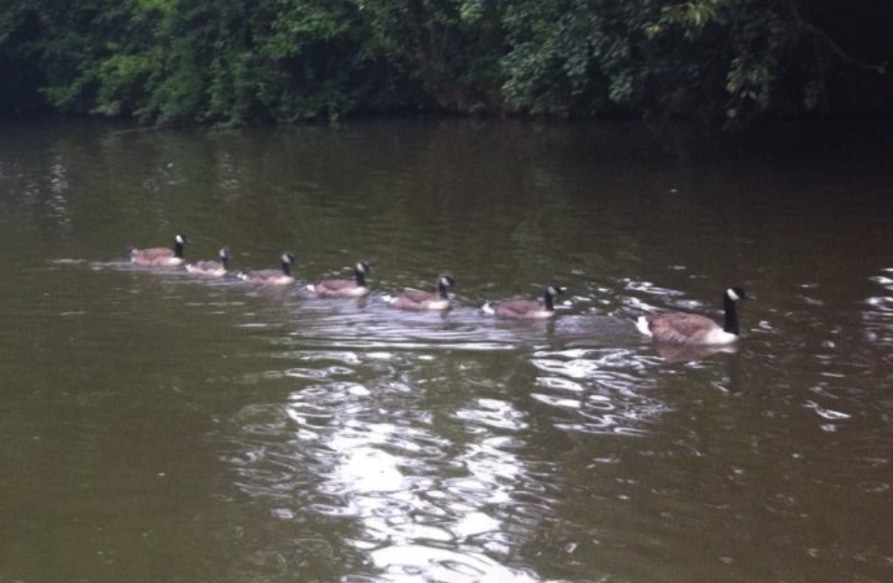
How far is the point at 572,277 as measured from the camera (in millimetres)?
15914

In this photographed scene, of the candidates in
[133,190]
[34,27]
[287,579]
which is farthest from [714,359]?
[34,27]

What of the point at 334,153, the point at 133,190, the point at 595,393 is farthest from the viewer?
the point at 334,153

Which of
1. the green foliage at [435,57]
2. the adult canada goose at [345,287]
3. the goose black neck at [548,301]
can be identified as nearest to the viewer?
the goose black neck at [548,301]

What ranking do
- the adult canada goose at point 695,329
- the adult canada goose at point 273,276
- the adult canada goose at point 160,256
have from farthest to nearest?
the adult canada goose at point 160,256, the adult canada goose at point 273,276, the adult canada goose at point 695,329

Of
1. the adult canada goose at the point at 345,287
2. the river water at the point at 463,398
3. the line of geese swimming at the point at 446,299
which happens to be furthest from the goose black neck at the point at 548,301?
the adult canada goose at the point at 345,287

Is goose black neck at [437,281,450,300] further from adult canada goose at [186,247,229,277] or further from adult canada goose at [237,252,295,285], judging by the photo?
adult canada goose at [186,247,229,277]

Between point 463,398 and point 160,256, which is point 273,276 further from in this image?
point 463,398

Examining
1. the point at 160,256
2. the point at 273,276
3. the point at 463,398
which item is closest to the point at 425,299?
the point at 273,276

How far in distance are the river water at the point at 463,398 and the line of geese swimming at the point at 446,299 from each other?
7.0 inches

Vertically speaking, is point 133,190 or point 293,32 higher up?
point 293,32

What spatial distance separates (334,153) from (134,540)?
23.7m

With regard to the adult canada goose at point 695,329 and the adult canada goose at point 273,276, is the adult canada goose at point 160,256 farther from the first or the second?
the adult canada goose at point 695,329

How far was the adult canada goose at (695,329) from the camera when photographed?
12492 mm

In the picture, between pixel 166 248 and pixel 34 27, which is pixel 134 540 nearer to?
pixel 166 248
